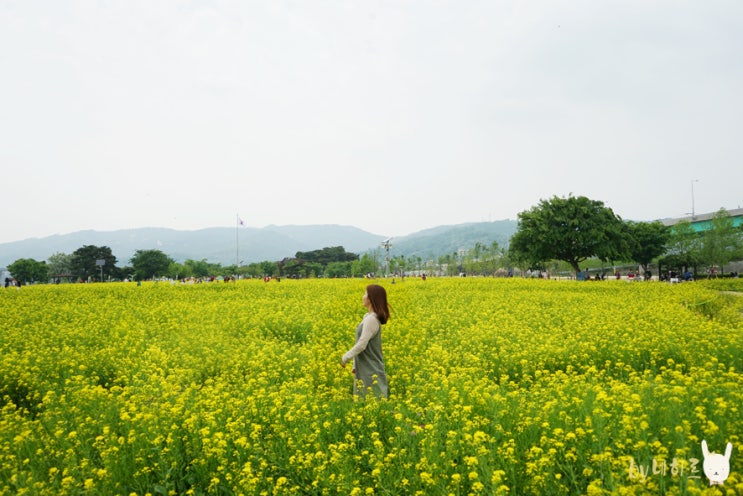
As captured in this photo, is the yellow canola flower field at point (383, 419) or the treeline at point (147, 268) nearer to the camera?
the yellow canola flower field at point (383, 419)

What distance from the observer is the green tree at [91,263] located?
340 ft

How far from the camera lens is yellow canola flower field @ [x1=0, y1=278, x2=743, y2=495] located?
4.07 m

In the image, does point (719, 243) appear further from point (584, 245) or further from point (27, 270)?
point (27, 270)

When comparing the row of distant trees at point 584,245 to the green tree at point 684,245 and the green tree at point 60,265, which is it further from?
the green tree at point 60,265

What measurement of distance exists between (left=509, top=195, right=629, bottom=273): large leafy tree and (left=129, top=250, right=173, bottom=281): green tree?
276 ft

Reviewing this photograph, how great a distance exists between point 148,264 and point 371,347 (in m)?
107

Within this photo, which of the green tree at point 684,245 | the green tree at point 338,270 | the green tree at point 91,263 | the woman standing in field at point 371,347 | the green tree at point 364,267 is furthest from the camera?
the green tree at point 338,270

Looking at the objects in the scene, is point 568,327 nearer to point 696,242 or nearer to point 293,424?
point 293,424

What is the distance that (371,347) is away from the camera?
253 inches

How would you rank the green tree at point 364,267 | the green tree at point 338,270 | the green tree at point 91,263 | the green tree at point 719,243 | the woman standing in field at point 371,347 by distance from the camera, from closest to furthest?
1. the woman standing in field at point 371,347
2. the green tree at point 719,243
3. the green tree at point 91,263
4. the green tree at point 364,267
5. the green tree at point 338,270

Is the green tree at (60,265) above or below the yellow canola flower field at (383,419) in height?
above

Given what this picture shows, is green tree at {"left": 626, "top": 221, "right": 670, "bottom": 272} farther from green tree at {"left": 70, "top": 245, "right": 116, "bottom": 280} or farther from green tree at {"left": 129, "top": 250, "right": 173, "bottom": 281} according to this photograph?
green tree at {"left": 70, "top": 245, "right": 116, "bottom": 280}

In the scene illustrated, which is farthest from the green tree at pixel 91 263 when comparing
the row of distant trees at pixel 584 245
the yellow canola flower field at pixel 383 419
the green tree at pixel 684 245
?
the green tree at pixel 684 245

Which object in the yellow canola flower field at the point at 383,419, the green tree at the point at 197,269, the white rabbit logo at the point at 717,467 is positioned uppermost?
the green tree at the point at 197,269
